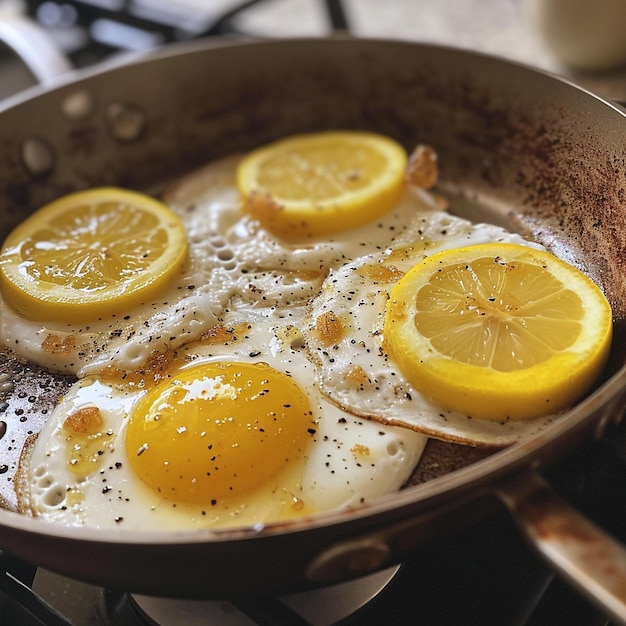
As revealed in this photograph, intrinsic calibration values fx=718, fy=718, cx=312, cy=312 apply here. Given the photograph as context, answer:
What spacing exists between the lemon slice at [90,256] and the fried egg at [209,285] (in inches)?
1.3

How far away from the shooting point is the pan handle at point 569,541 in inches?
25.9

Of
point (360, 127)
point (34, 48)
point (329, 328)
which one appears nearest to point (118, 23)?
point (34, 48)

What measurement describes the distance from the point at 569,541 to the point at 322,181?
1026 mm

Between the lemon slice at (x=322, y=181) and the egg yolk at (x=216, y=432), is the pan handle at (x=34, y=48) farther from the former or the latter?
the egg yolk at (x=216, y=432)

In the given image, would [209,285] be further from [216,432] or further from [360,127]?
[360,127]

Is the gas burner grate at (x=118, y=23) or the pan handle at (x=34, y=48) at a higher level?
the pan handle at (x=34, y=48)

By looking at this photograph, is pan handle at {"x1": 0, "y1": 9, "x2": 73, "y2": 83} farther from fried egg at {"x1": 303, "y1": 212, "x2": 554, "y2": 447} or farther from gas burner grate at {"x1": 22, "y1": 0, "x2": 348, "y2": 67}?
fried egg at {"x1": 303, "y1": 212, "x2": 554, "y2": 447}

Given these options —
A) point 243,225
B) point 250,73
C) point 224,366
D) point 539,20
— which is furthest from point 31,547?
point 539,20

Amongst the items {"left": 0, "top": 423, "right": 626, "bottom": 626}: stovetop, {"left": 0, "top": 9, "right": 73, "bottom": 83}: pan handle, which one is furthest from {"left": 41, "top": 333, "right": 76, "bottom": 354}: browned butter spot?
{"left": 0, "top": 9, "right": 73, "bottom": 83}: pan handle

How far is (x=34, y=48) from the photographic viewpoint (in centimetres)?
180

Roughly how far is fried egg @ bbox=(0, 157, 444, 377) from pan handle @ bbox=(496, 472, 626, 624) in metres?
0.65

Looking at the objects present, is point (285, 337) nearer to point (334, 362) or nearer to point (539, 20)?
point (334, 362)

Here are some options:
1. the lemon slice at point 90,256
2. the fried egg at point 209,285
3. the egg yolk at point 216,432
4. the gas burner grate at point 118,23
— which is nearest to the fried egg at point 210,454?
the egg yolk at point 216,432

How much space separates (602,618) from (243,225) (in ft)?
3.19
